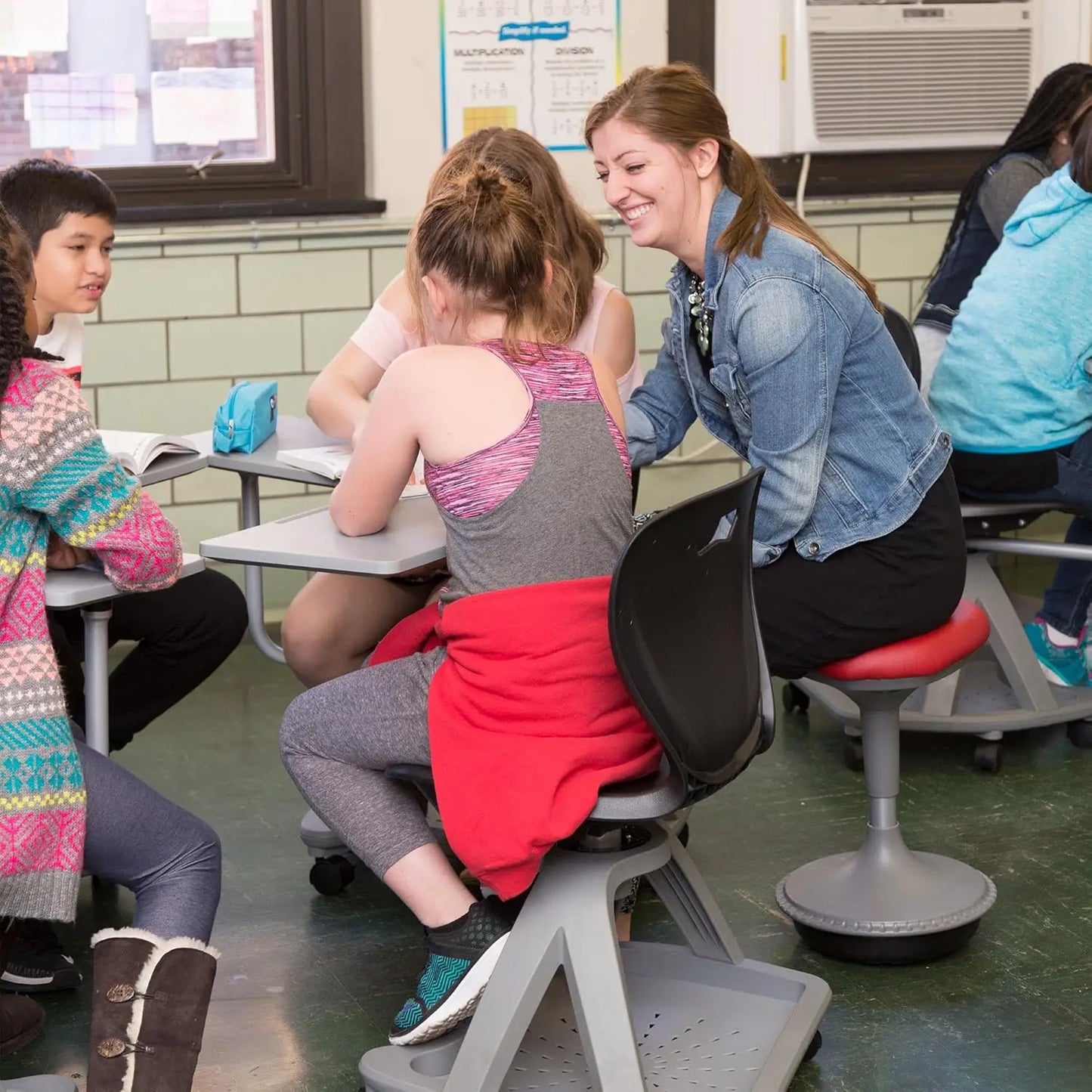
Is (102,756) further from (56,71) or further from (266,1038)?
(56,71)

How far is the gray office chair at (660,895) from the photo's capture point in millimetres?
1865

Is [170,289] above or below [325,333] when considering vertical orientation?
above

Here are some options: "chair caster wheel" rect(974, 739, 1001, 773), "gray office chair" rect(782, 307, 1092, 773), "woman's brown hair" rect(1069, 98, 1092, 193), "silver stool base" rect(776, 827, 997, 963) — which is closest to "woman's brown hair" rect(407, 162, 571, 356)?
"silver stool base" rect(776, 827, 997, 963)

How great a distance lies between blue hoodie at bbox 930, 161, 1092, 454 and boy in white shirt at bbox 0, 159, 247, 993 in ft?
4.79

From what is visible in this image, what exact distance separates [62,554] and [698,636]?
0.79 m

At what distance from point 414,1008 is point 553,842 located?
365 millimetres

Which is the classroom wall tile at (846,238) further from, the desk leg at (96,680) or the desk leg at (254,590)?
the desk leg at (96,680)

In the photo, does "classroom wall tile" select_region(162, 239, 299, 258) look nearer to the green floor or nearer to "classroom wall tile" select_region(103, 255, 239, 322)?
"classroom wall tile" select_region(103, 255, 239, 322)

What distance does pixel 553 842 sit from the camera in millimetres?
1918

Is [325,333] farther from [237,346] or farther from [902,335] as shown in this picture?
[902,335]

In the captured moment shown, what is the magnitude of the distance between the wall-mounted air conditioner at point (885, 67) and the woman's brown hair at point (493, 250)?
2.50 m

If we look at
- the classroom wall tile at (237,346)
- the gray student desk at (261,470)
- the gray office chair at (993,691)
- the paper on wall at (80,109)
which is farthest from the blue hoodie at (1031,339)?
the paper on wall at (80,109)

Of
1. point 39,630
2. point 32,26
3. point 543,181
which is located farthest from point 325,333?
point 39,630

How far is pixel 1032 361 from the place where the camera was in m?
3.13
